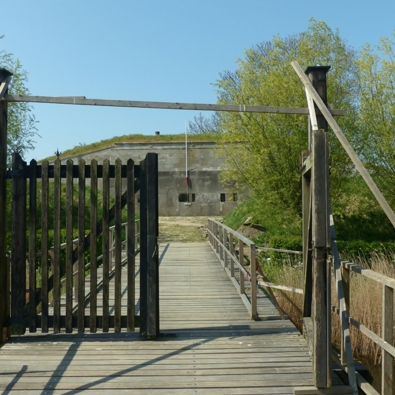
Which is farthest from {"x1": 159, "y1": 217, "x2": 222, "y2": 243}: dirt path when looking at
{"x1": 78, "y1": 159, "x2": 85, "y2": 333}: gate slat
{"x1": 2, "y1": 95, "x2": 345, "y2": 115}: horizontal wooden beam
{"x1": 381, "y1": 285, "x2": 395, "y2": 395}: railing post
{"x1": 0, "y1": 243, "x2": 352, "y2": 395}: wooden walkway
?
{"x1": 381, "y1": 285, "x2": 395, "y2": 395}: railing post

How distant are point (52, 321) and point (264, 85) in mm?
15441

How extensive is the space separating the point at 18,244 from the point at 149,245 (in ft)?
4.22

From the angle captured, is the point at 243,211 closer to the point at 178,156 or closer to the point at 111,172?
the point at 178,156

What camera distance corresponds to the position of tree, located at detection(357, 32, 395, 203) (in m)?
18.9

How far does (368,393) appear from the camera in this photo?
13.9ft

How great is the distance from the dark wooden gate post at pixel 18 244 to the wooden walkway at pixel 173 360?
24 cm

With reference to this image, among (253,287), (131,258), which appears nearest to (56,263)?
(131,258)

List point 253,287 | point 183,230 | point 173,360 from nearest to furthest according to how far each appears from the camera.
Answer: point 173,360
point 253,287
point 183,230

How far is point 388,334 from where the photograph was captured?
149 inches

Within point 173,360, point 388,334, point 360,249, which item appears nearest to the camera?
point 388,334

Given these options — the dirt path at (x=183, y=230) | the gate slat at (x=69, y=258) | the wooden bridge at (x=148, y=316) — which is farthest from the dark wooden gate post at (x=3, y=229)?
the dirt path at (x=183, y=230)

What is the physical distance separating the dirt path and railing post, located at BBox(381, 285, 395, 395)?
18810 mm

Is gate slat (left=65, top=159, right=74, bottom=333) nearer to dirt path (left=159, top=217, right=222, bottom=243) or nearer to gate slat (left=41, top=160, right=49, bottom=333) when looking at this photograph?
gate slat (left=41, top=160, right=49, bottom=333)

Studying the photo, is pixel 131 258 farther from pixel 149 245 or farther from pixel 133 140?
pixel 133 140
